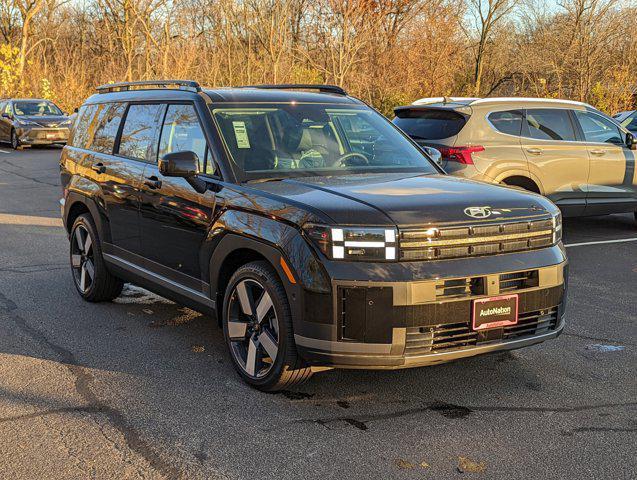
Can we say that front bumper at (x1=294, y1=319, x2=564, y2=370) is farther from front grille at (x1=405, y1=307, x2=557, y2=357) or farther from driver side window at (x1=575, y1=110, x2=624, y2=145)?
driver side window at (x1=575, y1=110, x2=624, y2=145)

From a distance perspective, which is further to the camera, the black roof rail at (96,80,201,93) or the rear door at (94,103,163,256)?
the rear door at (94,103,163,256)

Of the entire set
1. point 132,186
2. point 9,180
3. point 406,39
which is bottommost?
point 9,180

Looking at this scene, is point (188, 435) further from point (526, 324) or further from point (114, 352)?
point (526, 324)

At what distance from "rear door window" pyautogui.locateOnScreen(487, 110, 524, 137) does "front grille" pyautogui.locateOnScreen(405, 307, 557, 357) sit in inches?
213

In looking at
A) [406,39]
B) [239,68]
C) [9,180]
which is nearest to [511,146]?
[9,180]

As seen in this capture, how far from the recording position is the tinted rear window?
9305 millimetres

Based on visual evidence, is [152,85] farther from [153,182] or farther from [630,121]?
Result: [630,121]

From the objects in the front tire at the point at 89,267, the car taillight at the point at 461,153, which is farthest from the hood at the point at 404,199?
the car taillight at the point at 461,153

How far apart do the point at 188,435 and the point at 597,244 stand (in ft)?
23.5

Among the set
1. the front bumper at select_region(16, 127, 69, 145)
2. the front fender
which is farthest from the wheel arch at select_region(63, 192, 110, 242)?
the front bumper at select_region(16, 127, 69, 145)

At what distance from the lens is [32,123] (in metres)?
26.1

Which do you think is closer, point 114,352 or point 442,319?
point 442,319

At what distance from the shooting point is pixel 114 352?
5336 millimetres

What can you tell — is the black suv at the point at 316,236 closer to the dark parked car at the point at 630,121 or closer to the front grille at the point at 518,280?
the front grille at the point at 518,280
